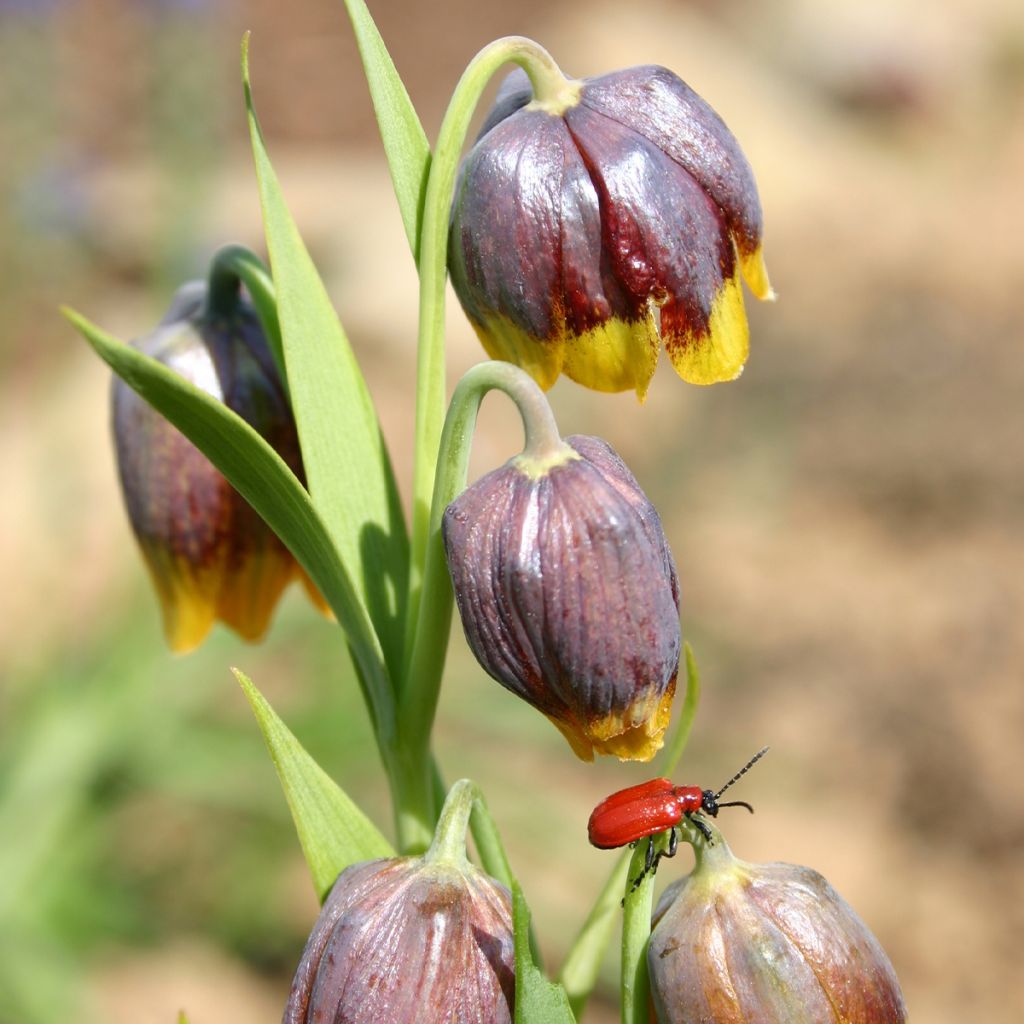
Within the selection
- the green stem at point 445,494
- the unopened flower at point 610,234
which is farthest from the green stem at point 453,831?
the unopened flower at point 610,234

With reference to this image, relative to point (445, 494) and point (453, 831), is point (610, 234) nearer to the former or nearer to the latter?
point (445, 494)

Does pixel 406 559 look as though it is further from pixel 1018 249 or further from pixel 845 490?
pixel 1018 249

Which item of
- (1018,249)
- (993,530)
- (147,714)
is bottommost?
(147,714)

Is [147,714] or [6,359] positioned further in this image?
[6,359]

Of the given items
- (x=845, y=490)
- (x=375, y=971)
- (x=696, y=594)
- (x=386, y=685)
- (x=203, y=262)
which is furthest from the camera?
(x=845, y=490)

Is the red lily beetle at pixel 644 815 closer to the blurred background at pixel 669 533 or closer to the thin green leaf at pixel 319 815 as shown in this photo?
the thin green leaf at pixel 319 815

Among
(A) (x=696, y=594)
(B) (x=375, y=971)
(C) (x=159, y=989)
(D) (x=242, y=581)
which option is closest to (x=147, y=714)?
(C) (x=159, y=989)
